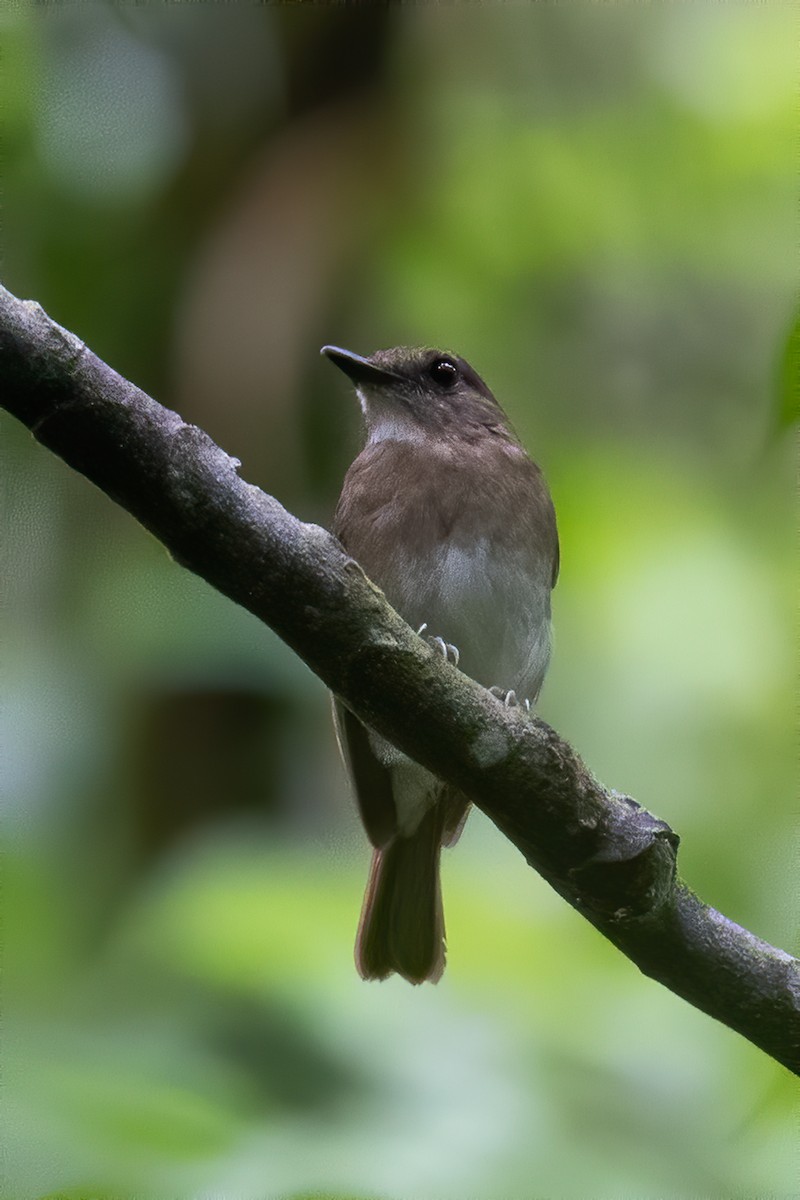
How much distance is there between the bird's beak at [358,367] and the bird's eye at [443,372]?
0.12 metres

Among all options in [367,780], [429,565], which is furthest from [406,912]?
[429,565]

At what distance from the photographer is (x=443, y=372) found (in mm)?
4293

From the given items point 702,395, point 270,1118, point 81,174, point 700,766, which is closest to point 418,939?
point 700,766

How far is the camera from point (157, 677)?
4.11 metres

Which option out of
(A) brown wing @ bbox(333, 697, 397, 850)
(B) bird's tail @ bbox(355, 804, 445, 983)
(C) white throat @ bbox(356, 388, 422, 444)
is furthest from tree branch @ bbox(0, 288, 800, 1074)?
(C) white throat @ bbox(356, 388, 422, 444)

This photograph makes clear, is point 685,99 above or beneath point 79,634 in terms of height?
above

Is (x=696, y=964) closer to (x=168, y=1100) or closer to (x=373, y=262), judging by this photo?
(x=168, y=1100)

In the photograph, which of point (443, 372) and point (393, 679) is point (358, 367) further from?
point (393, 679)

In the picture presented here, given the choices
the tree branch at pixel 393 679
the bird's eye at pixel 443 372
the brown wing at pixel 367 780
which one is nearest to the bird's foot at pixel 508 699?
the tree branch at pixel 393 679

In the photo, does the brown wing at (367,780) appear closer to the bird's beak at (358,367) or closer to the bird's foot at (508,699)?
the bird's foot at (508,699)

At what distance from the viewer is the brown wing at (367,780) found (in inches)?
151

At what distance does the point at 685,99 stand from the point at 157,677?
2365 mm

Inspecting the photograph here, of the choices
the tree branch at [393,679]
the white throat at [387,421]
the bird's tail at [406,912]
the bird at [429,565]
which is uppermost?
the white throat at [387,421]

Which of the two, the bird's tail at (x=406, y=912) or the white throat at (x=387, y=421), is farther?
the white throat at (x=387, y=421)
